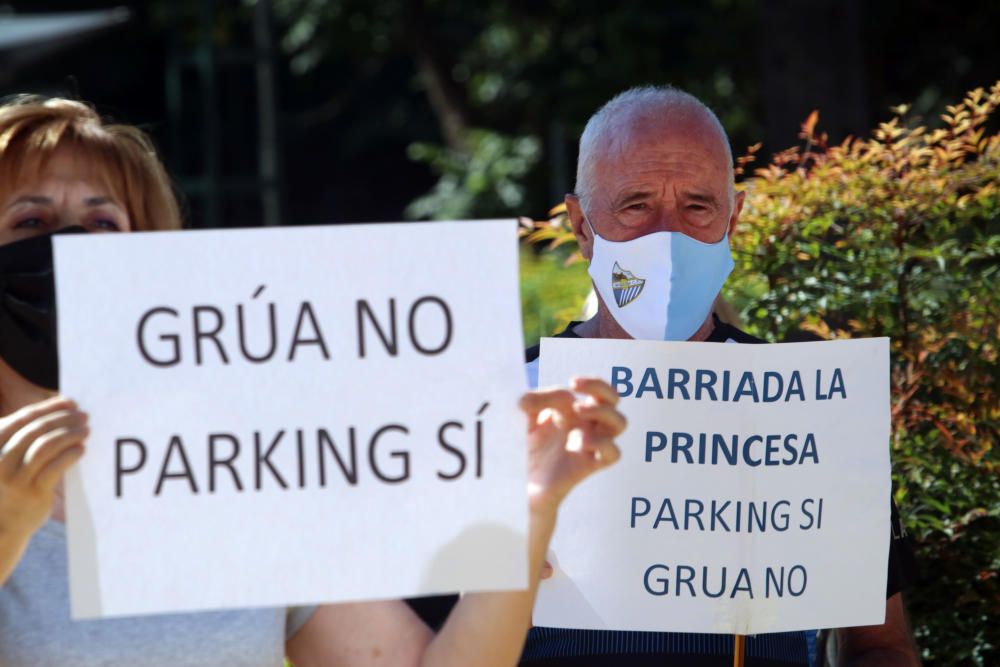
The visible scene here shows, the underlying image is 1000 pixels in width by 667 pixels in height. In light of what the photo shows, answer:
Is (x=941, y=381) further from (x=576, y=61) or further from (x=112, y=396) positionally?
(x=576, y=61)

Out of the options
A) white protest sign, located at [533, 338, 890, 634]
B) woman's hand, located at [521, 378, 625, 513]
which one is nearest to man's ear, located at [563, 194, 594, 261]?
white protest sign, located at [533, 338, 890, 634]

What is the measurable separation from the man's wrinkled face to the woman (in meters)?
0.83

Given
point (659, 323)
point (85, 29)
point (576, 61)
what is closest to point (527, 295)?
point (576, 61)

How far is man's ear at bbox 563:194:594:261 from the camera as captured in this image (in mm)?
2854

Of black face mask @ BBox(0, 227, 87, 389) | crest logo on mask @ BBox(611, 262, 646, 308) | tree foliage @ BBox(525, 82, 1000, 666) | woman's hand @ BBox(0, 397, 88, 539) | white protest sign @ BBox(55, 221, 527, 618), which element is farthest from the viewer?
→ tree foliage @ BBox(525, 82, 1000, 666)

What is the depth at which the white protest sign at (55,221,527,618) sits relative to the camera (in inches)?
72.4

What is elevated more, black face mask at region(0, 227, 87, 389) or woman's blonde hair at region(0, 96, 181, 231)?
woman's blonde hair at region(0, 96, 181, 231)

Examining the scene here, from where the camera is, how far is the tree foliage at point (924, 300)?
10.5ft

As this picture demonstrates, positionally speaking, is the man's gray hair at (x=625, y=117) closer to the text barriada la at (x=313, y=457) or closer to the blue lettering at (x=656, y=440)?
the blue lettering at (x=656, y=440)

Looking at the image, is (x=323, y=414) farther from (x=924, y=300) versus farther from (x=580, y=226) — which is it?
(x=924, y=300)

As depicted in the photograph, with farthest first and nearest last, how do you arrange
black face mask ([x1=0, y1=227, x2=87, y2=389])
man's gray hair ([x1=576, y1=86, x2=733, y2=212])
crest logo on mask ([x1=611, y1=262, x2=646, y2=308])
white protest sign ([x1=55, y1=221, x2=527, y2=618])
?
man's gray hair ([x1=576, y1=86, x2=733, y2=212]), crest logo on mask ([x1=611, y1=262, x2=646, y2=308]), black face mask ([x1=0, y1=227, x2=87, y2=389]), white protest sign ([x1=55, y1=221, x2=527, y2=618])

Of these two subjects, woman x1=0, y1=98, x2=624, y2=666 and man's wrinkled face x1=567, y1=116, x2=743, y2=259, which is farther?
man's wrinkled face x1=567, y1=116, x2=743, y2=259

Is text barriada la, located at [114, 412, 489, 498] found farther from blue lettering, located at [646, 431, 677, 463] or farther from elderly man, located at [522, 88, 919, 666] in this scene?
elderly man, located at [522, 88, 919, 666]

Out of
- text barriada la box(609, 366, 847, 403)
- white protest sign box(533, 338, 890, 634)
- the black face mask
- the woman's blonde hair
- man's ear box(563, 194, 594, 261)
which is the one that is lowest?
white protest sign box(533, 338, 890, 634)
